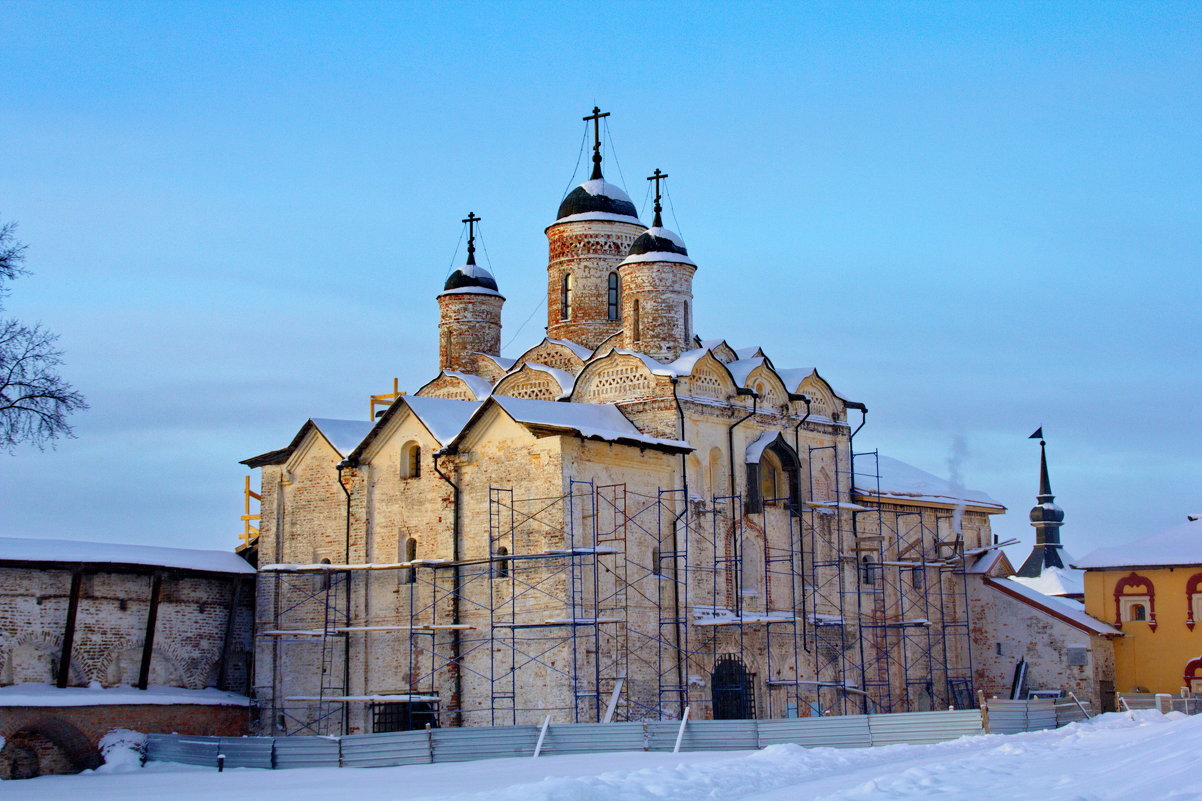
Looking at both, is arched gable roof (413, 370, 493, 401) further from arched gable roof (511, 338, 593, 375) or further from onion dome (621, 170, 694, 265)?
onion dome (621, 170, 694, 265)

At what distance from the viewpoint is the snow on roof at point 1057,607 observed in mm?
28547

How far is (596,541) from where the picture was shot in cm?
2172

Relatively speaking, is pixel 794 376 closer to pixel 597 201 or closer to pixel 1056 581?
pixel 597 201

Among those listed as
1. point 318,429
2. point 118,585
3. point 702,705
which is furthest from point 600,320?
point 118,585

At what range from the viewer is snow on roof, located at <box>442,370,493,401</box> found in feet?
91.3

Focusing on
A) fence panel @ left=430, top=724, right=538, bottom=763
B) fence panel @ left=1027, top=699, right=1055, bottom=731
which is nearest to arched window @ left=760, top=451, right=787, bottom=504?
fence panel @ left=1027, top=699, right=1055, bottom=731

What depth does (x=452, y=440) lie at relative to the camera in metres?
23.0

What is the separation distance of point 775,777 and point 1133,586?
1637cm

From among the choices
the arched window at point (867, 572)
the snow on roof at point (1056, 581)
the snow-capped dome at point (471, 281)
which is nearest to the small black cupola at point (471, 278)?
the snow-capped dome at point (471, 281)

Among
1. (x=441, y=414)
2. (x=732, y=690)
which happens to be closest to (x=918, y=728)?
(x=732, y=690)

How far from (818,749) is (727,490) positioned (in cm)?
764

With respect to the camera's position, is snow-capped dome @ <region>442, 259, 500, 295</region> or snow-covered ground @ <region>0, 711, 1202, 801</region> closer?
snow-covered ground @ <region>0, 711, 1202, 801</region>

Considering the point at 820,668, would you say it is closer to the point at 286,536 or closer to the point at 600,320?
the point at 600,320

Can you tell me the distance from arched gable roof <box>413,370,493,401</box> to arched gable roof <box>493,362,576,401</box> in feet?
2.04
